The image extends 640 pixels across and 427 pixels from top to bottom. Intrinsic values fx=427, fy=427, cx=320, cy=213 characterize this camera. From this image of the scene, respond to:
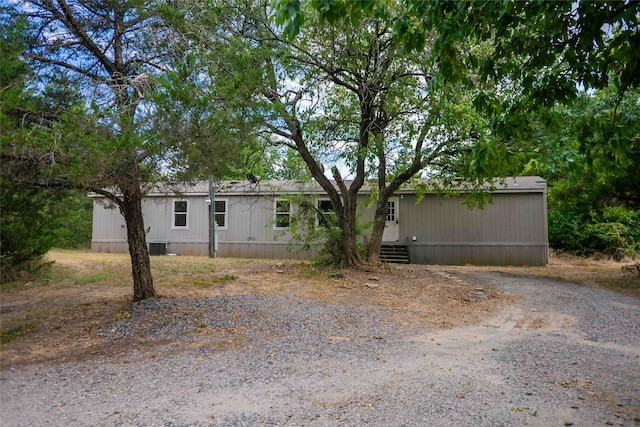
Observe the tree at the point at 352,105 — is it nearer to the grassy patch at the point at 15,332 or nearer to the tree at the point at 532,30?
the tree at the point at 532,30

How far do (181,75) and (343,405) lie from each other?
389 cm

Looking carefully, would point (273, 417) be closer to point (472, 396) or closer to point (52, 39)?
point (472, 396)

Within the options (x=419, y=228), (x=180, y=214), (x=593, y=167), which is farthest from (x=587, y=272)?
(x=180, y=214)

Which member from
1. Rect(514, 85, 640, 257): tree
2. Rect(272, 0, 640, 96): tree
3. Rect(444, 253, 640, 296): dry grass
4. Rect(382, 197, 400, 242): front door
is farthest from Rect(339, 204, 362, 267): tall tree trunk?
Rect(272, 0, 640, 96): tree

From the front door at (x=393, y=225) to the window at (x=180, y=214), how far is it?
26.5 ft

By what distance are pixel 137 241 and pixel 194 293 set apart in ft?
6.36

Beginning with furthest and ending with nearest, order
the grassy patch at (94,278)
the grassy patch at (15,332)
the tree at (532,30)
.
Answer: the grassy patch at (94,278), the grassy patch at (15,332), the tree at (532,30)

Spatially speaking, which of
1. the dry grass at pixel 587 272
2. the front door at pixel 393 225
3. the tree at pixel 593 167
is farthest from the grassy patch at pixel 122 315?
the front door at pixel 393 225

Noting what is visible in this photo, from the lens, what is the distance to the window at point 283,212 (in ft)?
46.4

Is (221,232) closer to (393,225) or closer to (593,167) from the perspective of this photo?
(393,225)

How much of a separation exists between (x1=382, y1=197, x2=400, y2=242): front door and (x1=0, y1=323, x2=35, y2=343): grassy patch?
11.7m

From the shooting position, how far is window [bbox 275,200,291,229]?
14.1m

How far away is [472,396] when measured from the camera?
3596 millimetres

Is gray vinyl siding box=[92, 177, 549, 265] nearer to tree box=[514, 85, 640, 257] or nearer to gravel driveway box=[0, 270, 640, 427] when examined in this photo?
tree box=[514, 85, 640, 257]
